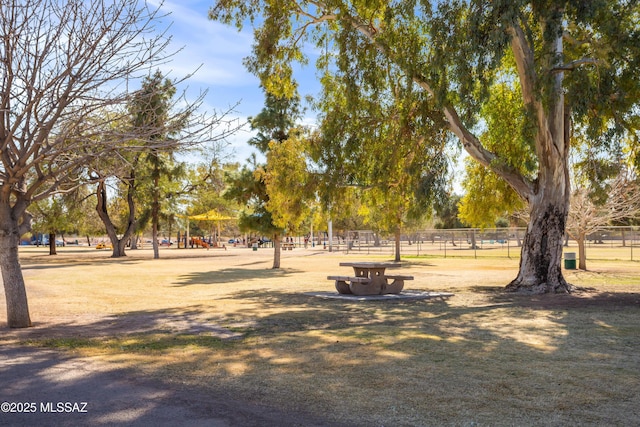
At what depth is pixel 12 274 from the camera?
11.4 metres

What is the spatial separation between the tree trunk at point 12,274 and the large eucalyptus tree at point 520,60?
34.6ft

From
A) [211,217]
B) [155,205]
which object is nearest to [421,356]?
[155,205]

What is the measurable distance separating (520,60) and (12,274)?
1454cm

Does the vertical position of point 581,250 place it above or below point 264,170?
below

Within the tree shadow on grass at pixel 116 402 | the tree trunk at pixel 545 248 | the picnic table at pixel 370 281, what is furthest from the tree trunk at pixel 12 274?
the tree trunk at pixel 545 248

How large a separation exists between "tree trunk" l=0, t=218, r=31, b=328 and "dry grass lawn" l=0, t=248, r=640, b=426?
469 mm

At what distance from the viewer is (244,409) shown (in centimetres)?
594

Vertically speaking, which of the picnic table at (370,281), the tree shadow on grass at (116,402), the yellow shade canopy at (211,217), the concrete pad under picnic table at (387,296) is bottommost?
the concrete pad under picnic table at (387,296)

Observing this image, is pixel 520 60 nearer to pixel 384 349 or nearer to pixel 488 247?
pixel 384 349

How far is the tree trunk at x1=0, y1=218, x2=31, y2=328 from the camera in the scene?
36.9 feet

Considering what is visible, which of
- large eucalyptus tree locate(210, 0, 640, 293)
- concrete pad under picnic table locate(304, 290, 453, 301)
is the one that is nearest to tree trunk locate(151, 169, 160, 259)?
large eucalyptus tree locate(210, 0, 640, 293)

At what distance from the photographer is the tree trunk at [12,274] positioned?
11.3 metres

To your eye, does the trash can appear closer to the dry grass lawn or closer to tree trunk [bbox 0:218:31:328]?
the dry grass lawn

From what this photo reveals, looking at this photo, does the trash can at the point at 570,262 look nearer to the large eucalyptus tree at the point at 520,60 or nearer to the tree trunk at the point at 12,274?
the large eucalyptus tree at the point at 520,60
